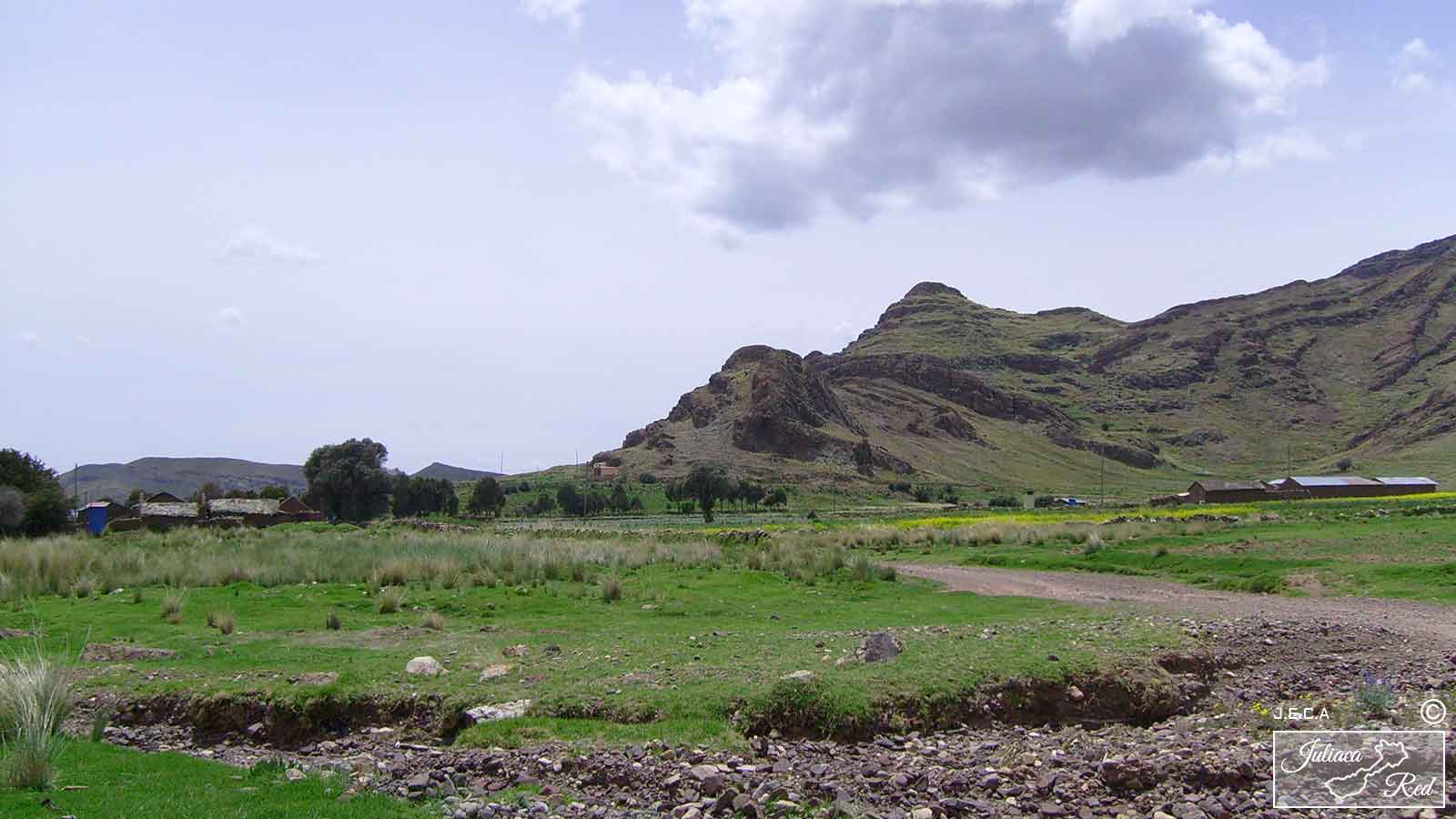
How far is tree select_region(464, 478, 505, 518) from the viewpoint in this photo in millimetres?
110125

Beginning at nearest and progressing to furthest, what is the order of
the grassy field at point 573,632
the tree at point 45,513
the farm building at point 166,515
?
the grassy field at point 573,632
the tree at point 45,513
the farm building at point 166,515

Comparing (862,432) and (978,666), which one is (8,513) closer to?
(978,666)

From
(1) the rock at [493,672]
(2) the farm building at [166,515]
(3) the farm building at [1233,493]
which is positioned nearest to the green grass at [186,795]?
(1) the rock at [493,672]

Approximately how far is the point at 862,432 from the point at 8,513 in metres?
150

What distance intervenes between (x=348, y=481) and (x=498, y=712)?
289 ft

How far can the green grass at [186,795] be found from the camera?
852cm

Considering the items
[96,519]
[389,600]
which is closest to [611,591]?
[389,600]

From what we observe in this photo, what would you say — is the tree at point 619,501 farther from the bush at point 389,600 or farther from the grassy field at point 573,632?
the bush at point 389,600

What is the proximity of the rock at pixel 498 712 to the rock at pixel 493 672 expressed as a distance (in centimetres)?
132

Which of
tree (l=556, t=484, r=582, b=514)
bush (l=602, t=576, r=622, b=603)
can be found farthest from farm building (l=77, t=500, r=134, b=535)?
bush (l=602, t=576, r=622, b=603)

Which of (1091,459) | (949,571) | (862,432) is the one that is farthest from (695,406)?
(949,571)

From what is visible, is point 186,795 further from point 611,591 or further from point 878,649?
point 611,591

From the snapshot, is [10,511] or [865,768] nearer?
[865,768]

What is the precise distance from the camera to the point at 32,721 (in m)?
10.1
